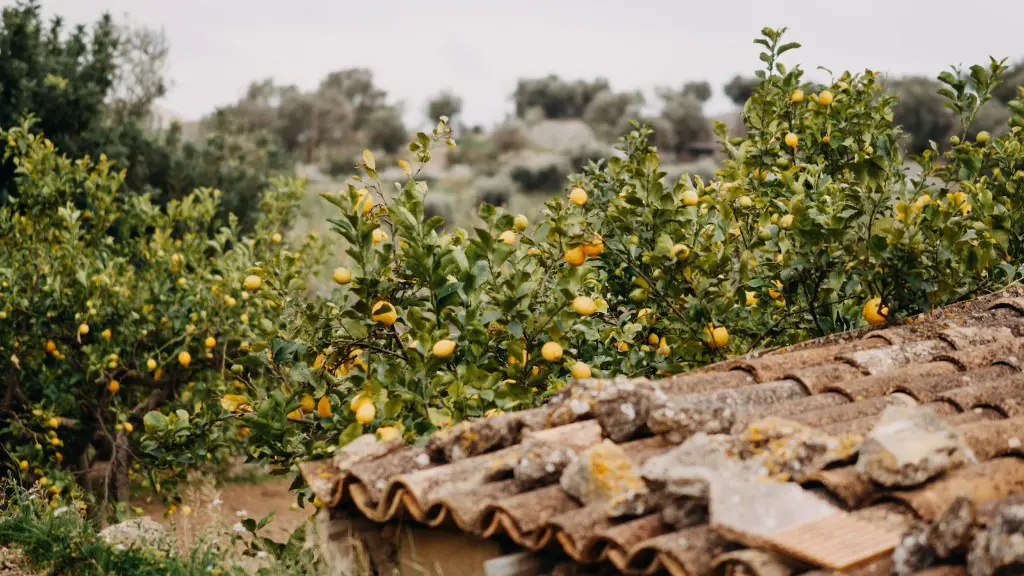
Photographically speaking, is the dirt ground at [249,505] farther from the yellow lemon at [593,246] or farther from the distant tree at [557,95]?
the distant tree at [557,95]

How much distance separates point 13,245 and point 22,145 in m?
0.88

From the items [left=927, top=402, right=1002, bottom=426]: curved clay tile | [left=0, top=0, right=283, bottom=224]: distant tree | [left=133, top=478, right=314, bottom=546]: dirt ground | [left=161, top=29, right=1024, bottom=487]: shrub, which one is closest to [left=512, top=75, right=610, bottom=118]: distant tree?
[left=0, top=0, right=283, bottom=224]: distant tree

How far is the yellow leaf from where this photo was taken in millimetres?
3926

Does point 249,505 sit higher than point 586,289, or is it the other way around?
point 586,289

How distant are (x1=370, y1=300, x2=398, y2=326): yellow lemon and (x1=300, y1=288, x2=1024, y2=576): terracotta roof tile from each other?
662mm

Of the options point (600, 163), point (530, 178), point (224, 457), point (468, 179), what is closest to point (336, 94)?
point (468, 179)

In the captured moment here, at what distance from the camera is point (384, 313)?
3.51 meters

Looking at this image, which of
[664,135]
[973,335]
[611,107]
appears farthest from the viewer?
[611,107]

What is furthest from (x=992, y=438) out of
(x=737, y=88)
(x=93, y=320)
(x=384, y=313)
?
(x=737, y=88)

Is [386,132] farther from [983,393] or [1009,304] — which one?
[983,393]

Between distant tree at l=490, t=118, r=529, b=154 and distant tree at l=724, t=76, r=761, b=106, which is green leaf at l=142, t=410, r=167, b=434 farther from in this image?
distant tree at l=724, t=76, r=761, b=106

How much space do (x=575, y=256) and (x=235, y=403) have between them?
5.42 feet

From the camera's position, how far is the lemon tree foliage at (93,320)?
7.11m

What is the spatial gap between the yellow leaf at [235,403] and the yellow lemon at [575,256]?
1.58 m
